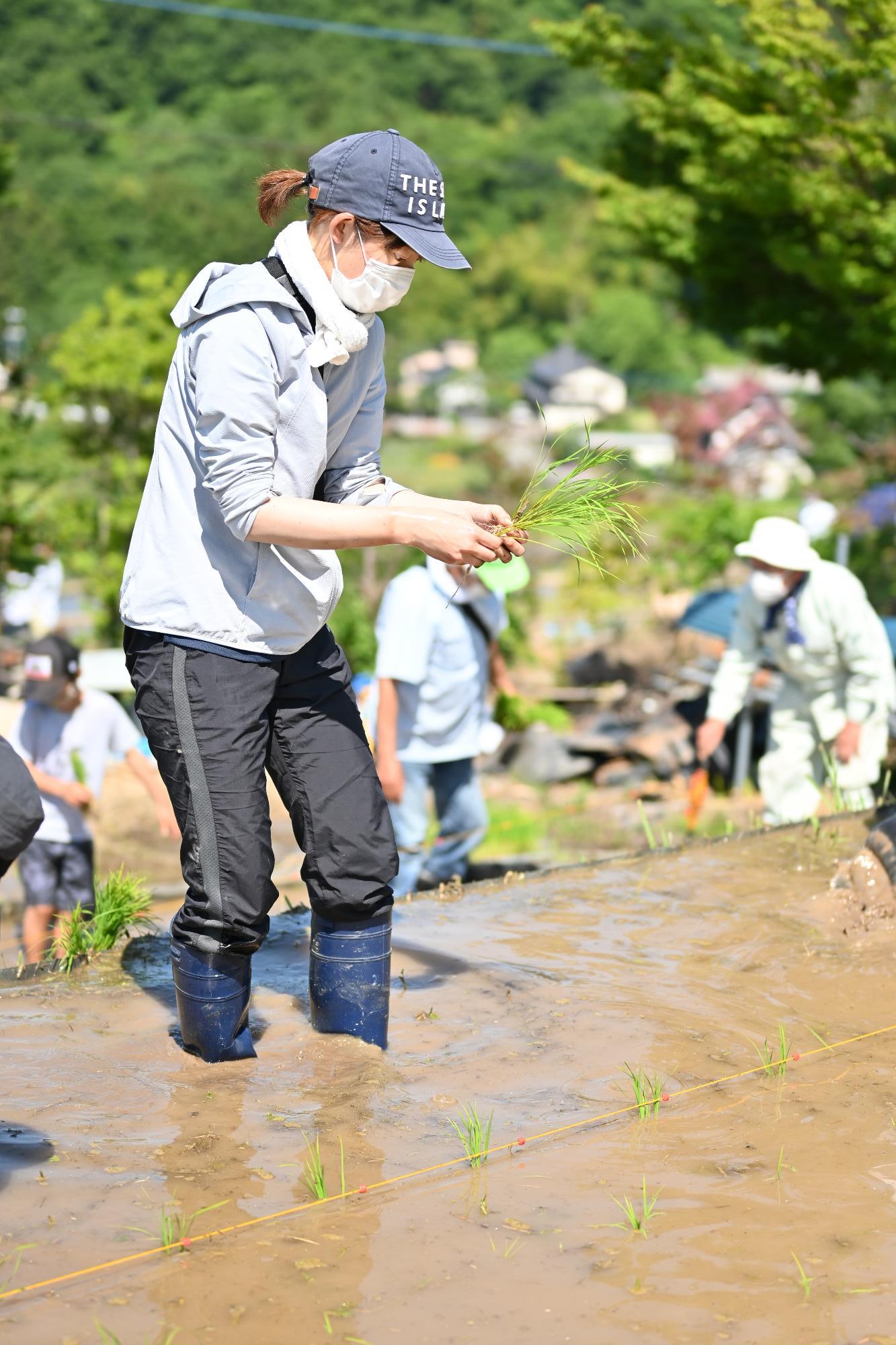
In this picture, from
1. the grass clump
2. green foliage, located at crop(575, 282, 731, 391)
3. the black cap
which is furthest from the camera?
green foliage, located at crop(575, 282, 731, 391)

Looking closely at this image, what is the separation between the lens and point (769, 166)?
10664mm

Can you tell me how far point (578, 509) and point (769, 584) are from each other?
3.21m

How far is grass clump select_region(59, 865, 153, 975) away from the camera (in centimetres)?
415

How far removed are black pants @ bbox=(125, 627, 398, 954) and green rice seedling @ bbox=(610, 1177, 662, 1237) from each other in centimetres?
100

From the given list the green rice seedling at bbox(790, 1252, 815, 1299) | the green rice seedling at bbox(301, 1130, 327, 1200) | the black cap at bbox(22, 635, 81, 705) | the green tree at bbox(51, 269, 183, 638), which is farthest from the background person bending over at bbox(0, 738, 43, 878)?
the green tree at bbox(51, 269, 183, 638)

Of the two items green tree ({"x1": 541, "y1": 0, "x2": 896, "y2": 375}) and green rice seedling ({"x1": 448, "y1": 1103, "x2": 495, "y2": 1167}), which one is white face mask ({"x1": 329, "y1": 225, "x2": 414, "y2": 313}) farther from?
green tree ({"x1": 541, "y1": 0, "x2": 896, "y2": 375})

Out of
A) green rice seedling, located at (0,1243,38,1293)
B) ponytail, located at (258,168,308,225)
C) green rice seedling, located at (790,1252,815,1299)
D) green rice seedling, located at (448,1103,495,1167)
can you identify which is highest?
ponytail, located at (258,168,308,225)

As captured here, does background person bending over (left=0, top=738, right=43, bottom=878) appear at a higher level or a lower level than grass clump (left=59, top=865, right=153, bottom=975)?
higher

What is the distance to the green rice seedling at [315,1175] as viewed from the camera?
2.70 meters

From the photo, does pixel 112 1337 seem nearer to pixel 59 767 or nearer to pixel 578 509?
pixel 578 509

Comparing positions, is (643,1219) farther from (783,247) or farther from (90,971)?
(783,247)

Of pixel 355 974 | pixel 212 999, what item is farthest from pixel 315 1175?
pixel 355 974

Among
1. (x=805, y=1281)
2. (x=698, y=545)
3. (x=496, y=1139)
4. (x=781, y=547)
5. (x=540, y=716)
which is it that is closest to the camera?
(x=805, y=1281)

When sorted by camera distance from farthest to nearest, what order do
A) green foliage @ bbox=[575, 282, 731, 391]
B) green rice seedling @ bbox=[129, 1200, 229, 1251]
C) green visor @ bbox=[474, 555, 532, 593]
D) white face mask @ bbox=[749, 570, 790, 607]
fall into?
1. green foliage @ bbox=[575, 282, 731, 391]
2. white face mask @ bbox=[749, 570, 790, 607]
3. green visor @ bbox=[474, 555, 532, 593]
4. green rice seedling @ bbox=[129, 1200, 229, 1251]
